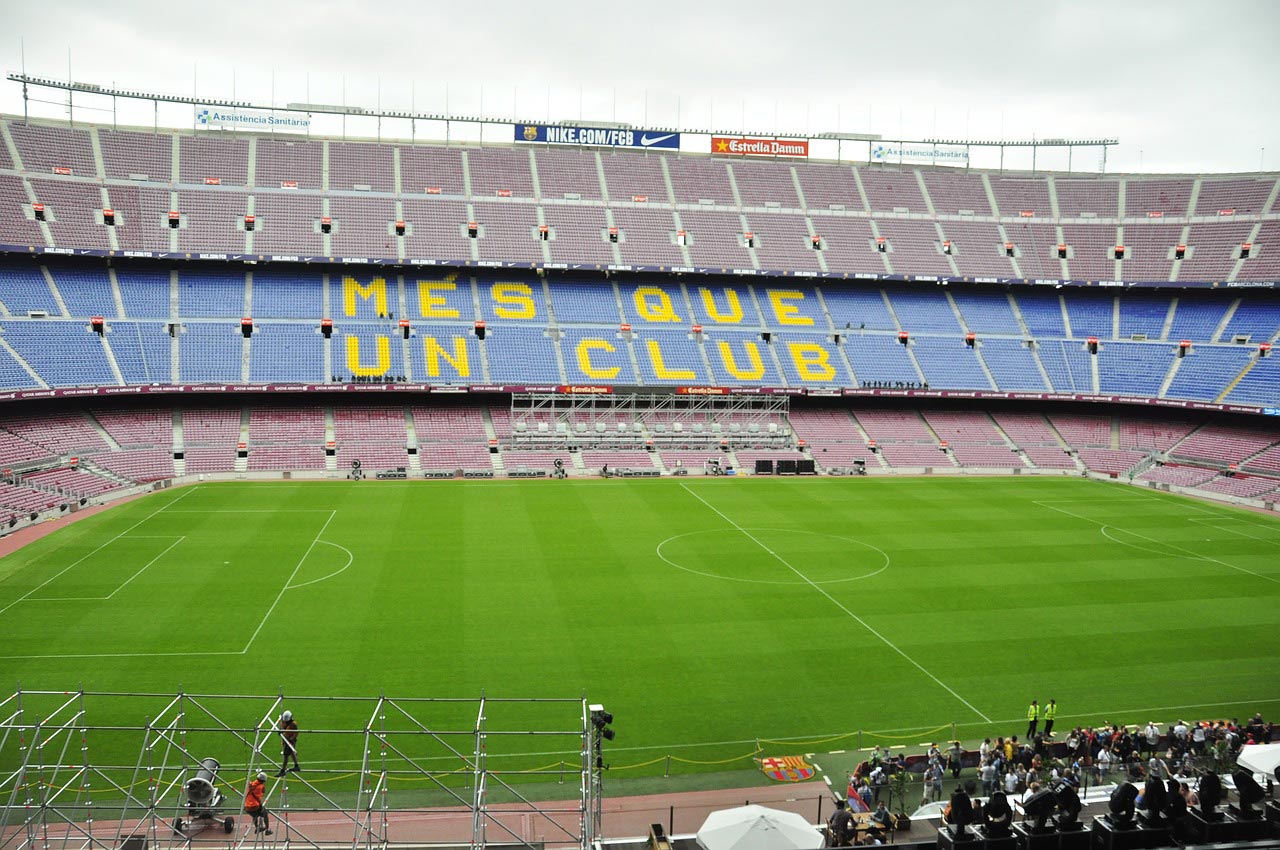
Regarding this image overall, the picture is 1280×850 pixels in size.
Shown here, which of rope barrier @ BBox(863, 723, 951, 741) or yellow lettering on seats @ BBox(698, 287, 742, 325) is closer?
rope barrier @ BBox(863, 723, 951, 741)

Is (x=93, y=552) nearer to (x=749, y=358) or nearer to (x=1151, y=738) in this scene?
(x=1151, y=738)

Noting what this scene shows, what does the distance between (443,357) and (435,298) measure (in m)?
6.58

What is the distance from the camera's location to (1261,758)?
610 inches

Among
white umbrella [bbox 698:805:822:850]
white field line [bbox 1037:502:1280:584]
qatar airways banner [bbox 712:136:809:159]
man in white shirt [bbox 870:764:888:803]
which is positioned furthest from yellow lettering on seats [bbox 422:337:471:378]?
white umbrella [bbox 698:805:822:850]

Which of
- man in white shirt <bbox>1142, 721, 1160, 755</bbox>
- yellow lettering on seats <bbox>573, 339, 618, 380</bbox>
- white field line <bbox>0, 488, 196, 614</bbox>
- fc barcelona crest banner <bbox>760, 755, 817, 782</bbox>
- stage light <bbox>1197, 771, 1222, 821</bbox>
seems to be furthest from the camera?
yellow lettering on seats <bbox>573, 339, 618, 380</bbox>

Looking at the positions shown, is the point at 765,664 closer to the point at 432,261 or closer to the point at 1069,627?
A: the point at 1069,627

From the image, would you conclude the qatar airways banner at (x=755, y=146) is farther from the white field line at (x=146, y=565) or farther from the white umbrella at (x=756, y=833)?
the white umbrella at (x=756, y=833)

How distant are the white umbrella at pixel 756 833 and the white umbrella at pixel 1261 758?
751 cm

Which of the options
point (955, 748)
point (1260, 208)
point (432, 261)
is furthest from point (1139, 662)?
point (1260, 208)

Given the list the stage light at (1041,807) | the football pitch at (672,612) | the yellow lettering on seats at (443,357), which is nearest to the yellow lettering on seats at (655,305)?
the yellow lettering on seats at (443,357)

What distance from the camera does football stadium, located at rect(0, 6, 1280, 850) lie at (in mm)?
19438

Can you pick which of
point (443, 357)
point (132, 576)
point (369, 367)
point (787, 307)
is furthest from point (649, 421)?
point (132, 576)

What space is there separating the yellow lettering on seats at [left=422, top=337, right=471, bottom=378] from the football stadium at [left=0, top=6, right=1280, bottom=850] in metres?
0.38

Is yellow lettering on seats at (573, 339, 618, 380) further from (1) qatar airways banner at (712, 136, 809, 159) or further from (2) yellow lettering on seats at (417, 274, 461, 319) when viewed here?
(1) qatar airways banner at (712, 136, 809, 159)
